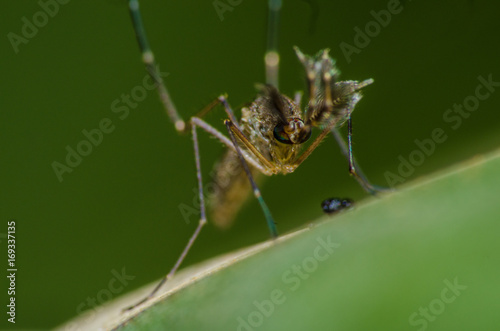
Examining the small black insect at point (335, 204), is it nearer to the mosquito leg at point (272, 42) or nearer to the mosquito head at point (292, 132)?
the mosquito head at point (292, 132)

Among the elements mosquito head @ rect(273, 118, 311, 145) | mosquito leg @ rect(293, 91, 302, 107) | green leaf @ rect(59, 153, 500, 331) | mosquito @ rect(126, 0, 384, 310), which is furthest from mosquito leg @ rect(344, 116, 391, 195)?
green leaf @ rect(59, 153, 500, 331)

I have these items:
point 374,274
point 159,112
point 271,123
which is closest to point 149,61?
point 159,112

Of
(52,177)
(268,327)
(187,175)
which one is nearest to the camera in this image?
(268,327)

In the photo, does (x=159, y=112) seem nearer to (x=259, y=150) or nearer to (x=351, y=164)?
(x=259, y=150)

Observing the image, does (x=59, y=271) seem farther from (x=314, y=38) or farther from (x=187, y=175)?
(x=314, y=38)

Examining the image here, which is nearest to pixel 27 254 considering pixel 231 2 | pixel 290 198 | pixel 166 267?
pixel 166 267

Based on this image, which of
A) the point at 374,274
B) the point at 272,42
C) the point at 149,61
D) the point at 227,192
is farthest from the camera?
the point at 227,192
